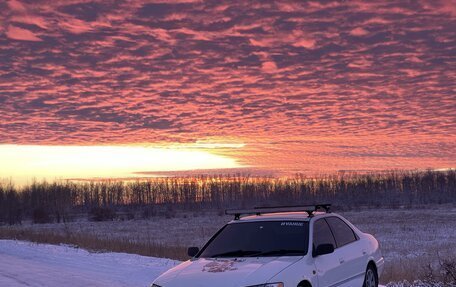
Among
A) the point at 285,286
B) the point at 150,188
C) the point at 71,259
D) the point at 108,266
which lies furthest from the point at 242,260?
the point at 150,188

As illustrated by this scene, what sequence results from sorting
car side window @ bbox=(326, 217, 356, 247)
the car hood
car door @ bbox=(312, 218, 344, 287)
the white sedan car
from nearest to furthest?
→ the car hood
the white sedan car
car door @ bbox=(312, 218, 344, 287)
car side window @ bbox=(326, 217, 356, 247)

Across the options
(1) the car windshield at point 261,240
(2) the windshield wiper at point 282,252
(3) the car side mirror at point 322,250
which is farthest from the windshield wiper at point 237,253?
(3) the car side mirror at point 322,250

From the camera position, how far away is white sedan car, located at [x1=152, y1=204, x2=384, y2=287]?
6.48m

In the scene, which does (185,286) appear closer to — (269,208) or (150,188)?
(269,208)

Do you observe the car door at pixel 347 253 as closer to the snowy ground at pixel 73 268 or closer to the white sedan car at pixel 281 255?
the white sedan car at pixel 281 255

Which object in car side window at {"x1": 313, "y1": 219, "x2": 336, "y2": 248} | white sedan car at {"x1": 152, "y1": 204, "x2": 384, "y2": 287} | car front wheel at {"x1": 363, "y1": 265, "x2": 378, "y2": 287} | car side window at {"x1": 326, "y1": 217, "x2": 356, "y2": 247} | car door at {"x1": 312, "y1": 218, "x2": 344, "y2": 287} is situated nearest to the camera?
white sedan car at {"x1": 152, "y1": 204, "x2": 384, "y2": 287}

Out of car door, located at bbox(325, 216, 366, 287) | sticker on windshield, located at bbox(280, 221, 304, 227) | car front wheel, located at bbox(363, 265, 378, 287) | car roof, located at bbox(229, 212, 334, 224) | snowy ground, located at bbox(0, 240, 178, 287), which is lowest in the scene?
snowy ground, located at bbox(0, 240, 178, 287)

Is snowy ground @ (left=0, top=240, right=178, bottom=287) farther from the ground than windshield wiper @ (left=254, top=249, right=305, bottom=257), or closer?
closer

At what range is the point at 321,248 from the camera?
720 centimetres

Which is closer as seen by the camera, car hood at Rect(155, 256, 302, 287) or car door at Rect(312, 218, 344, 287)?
car hood at Rect(155, 256, 302, 287)

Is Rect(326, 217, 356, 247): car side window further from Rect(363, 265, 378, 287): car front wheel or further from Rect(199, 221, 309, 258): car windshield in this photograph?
Rect(199, 221, 309, 258): car windshield

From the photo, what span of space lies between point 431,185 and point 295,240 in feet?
515

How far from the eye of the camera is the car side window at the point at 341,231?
8.31m

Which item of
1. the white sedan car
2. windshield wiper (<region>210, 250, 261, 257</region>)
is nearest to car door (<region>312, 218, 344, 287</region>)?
the white sedan car
